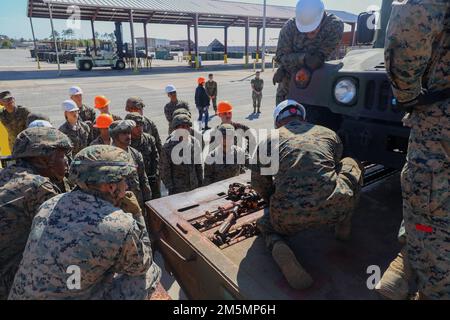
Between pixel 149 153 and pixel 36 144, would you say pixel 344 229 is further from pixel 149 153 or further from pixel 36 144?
pixel 149 153

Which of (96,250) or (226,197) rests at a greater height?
(96,250)

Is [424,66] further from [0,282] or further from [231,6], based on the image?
[231,6]

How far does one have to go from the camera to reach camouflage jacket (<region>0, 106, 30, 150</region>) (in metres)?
5.34

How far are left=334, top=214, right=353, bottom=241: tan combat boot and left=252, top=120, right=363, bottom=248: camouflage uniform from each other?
6cm

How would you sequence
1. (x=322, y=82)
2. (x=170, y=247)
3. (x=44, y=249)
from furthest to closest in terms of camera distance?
1. (x=322, y=82)
2. (x=170, y=247)
3. (x=44, y=249)

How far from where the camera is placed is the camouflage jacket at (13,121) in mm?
5340

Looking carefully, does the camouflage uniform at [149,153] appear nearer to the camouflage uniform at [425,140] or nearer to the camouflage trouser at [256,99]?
the camouflage uniform at [425,140]

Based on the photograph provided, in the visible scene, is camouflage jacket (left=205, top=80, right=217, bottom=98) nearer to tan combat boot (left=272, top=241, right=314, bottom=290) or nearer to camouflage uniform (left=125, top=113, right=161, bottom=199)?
camouflage uniform (left=125, top=113, right=161, bottom=199)

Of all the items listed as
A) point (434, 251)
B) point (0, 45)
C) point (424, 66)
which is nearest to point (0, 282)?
point (434, 251)

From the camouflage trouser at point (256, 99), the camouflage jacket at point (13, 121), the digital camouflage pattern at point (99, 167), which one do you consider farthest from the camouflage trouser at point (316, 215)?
the camouflage trouser at point (256, 99)

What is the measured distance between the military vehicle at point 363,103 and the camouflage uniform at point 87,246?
180 cm

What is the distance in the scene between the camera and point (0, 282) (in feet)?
7.32

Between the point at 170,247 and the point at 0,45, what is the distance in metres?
99.9

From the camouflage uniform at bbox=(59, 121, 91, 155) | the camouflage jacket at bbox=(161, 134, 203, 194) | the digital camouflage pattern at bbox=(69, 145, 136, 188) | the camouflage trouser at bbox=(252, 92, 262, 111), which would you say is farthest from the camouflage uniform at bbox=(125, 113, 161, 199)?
the camouflage trouser at bbox=(252, 92, 262, 111)
